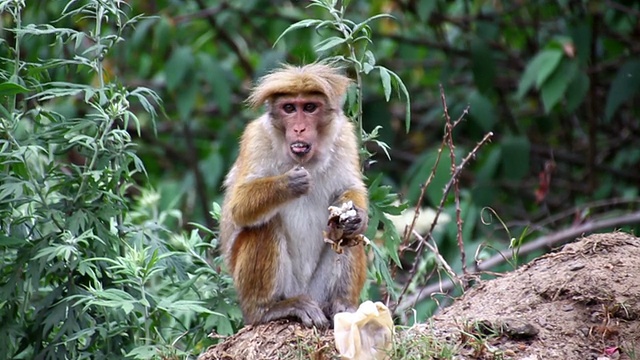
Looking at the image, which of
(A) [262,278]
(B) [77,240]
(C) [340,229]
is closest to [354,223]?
(C) [340,229]

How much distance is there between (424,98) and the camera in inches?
551

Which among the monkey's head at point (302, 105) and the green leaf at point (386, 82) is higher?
the green leaf at point (386, 82)

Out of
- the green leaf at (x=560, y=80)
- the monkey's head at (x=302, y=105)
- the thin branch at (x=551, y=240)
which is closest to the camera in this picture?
the monkey's head at (x=302, y=105)

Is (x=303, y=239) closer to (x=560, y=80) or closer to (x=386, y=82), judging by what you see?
(x=386, y=82)

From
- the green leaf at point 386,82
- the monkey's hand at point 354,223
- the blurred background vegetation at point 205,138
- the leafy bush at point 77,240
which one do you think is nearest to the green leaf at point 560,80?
the blurred background vegetation at point 205,138

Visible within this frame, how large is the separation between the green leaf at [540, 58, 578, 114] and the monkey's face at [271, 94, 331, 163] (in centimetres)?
406

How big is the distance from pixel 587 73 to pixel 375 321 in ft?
21.4

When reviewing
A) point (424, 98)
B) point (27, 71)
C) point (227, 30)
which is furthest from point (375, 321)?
point (424, 98)

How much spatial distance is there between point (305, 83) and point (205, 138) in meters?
7.96

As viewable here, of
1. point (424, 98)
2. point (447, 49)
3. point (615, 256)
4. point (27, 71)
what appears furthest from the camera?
point (424, 98)

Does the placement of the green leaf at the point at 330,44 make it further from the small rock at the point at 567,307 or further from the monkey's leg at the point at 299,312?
the small rock at the point at 567,307

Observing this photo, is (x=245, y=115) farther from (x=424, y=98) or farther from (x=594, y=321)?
(x=594, y=321)

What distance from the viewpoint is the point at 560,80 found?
34.4 feet

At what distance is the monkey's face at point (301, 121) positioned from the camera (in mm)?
6719
